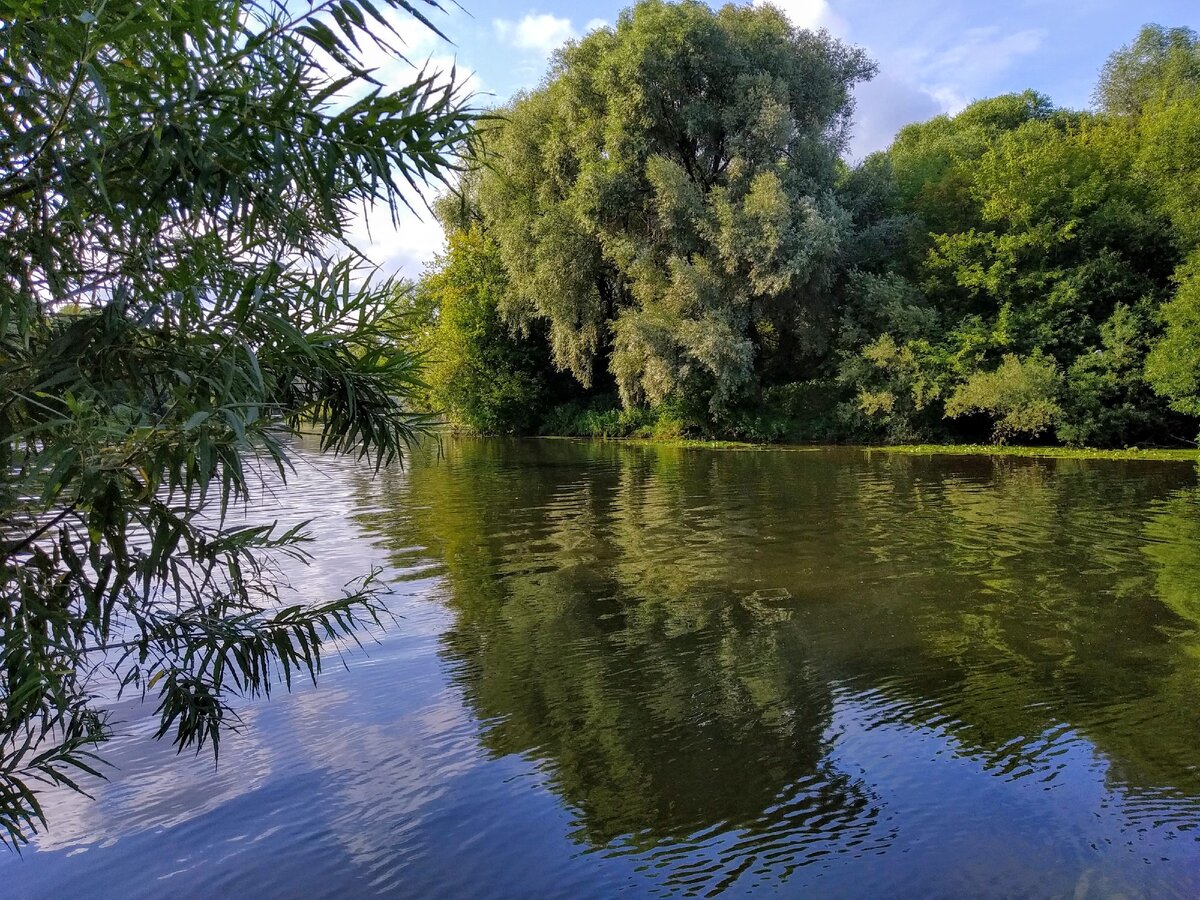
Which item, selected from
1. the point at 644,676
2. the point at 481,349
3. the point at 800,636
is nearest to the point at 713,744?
the point at 644,676

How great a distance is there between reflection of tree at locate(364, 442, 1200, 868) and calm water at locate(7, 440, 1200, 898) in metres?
0.03

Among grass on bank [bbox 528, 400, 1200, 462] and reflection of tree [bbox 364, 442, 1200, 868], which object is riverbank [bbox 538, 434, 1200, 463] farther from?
reflection of tree [bbox 364, 442, 1200, 868]

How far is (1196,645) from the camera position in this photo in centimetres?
781

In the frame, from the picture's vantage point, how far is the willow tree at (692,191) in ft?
92.2

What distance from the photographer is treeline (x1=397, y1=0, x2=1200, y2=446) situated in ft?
85.6

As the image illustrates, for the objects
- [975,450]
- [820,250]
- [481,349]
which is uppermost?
[820,250]

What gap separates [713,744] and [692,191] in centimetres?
2493

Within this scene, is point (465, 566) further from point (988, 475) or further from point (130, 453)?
point (988, 475)

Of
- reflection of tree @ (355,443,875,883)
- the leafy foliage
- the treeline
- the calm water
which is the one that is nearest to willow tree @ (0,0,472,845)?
the calm water

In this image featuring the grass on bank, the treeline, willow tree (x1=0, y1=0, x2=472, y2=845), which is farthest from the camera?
the treeline

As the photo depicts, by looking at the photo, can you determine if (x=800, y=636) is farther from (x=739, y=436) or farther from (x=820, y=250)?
(x=739, y=436)

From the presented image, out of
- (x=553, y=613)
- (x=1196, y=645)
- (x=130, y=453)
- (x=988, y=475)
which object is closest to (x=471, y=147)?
(x=130, y=453)

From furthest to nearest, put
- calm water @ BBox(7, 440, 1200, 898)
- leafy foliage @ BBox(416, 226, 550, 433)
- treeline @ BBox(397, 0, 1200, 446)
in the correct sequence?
leafy foliage @ BBox(416, 226, 550, 433)
treeline @ BBox(397, 0, 1200, 446)
calm water @ BBox(7, 440, 1200, 898)

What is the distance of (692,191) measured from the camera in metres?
28.6
